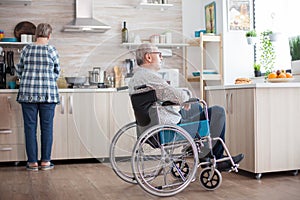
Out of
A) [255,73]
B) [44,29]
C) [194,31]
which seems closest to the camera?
[44,29]

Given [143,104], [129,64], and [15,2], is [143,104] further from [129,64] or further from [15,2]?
[15,2]

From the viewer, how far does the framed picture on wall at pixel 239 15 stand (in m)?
5.32

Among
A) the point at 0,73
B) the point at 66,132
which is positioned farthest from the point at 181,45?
the point at 0,73

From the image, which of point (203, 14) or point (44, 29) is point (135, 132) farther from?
point (203, 14)

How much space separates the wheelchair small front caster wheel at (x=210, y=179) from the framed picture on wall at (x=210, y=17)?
2.64 meters

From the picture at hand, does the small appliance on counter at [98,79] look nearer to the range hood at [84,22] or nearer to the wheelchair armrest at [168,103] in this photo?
the range hood at [84,22]

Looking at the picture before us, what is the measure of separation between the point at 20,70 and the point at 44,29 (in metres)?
0.45

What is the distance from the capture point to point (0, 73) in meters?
4.93

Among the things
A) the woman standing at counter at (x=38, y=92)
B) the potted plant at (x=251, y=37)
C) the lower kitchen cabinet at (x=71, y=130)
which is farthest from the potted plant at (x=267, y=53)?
the woman standing at counter at (x=38, y=92)

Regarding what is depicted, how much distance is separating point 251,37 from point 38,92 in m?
2.26

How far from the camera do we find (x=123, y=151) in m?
3.50

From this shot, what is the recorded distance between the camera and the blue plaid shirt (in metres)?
4.39

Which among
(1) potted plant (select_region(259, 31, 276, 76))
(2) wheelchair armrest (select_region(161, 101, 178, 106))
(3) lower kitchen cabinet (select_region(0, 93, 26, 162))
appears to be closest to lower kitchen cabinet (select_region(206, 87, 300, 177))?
(2) wheelchair armrest (select_region(161, 101, 178, 106))

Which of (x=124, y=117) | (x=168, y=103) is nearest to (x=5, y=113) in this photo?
(x=124, y=117)
